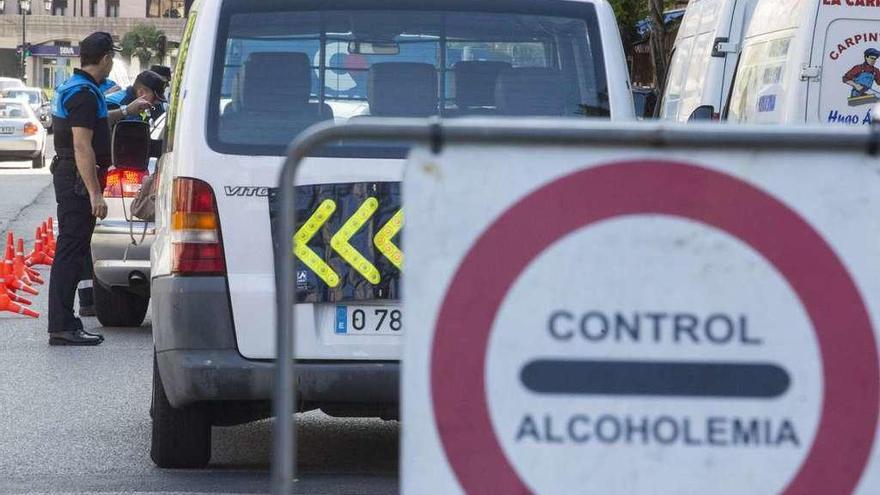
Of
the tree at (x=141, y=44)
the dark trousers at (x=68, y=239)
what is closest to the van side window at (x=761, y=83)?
the dark trousers at (x=68, y=239)

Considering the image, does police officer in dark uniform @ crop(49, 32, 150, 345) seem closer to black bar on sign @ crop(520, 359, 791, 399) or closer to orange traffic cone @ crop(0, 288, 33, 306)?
orange traffic cone @ crop(0, 288, 33, 306)

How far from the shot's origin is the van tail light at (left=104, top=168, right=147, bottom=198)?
1145 cm

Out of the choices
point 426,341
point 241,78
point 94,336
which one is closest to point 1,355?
point 94,336

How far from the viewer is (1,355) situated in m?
10.6

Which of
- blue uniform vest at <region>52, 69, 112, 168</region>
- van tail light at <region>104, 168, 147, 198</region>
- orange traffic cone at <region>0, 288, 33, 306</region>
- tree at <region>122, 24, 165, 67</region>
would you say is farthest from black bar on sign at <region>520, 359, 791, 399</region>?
tree at <region>122, 24, 165, 67</region>

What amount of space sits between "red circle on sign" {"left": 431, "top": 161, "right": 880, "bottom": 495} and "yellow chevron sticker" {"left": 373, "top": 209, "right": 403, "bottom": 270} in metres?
3.11

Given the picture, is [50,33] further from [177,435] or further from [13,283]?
[177,435]

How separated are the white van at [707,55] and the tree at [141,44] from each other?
8541 centimetres

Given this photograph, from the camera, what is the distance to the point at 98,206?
1005 cm

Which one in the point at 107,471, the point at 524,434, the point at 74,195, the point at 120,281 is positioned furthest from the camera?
the point at 120,281

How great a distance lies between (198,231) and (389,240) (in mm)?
645

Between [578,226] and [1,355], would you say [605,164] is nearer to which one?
[578,226]

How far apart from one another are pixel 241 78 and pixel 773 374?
142 inches

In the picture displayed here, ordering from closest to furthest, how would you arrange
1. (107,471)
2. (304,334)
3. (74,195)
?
(304,334)
(107,471)
(74,195)
